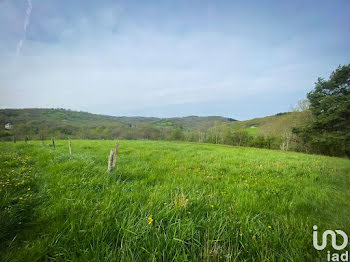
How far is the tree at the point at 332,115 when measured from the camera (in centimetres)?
1797

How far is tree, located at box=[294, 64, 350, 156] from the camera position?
18.0 meters

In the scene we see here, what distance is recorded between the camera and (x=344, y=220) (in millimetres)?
2443

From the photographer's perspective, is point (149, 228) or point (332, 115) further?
point (332, 115)

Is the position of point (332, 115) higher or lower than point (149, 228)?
higher

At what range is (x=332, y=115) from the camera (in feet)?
60.1

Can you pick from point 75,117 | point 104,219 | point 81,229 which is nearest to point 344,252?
point 104,219

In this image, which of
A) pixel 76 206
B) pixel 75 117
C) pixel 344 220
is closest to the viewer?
A: pixel 76 206

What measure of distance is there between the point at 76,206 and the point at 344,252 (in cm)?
416

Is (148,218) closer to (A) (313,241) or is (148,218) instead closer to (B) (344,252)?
(A) (313,241)

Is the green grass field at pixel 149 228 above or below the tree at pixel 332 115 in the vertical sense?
below

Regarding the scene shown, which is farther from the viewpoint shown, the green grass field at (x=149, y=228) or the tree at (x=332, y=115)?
the tree at (x=332, y=115)

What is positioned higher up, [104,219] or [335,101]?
[335,101]

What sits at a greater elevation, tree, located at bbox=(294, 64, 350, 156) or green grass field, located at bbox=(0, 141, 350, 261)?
tree, located at bbox=(294, 64, 350, 156)

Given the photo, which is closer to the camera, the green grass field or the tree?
the green grass field
